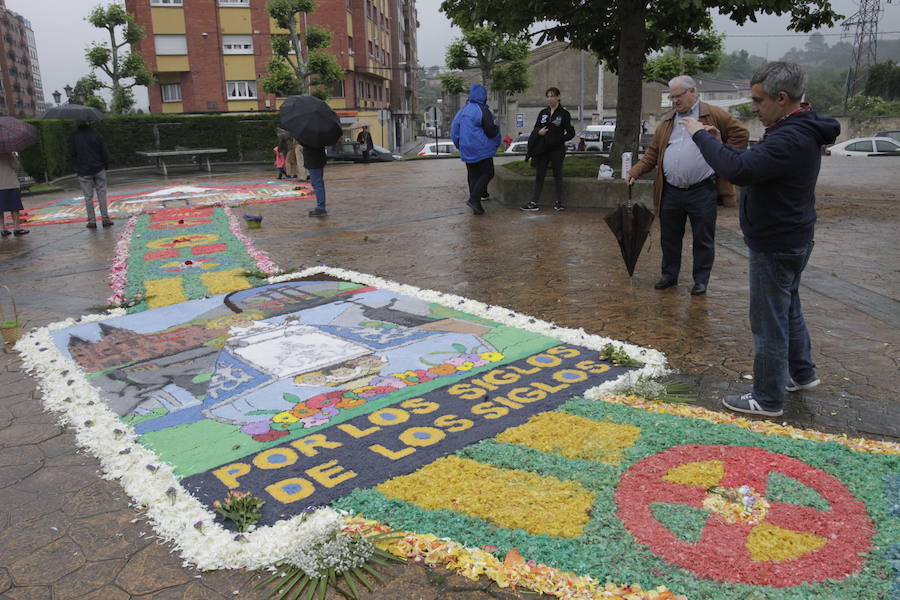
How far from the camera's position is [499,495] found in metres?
2.85

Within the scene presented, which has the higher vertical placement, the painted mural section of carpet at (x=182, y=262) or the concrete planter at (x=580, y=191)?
the concrete planter at (x=580, y=191)

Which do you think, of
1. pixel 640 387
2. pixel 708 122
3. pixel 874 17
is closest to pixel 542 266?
→ pixel 708 122

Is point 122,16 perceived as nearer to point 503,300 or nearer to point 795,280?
point 503,300

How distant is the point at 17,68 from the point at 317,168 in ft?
342

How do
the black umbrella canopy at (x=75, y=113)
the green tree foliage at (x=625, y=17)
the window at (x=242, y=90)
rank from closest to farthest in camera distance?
1. the black umbrella canopy at (x=75, y=113)
2. the green tree foliage at (x=625, y=17)
3. the window at (x=242, y=90)

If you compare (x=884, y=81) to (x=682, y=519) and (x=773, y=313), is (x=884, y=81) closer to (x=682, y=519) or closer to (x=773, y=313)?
(x=773, y=313)

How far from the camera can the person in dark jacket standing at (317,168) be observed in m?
10.9

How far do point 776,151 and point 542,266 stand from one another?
4.08m

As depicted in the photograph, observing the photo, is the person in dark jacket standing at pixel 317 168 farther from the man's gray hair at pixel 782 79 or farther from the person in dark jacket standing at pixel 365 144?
the person in dark jacket standing at pixel 365 144

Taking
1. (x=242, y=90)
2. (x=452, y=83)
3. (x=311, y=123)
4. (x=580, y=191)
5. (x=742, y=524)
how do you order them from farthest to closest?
(x=452, y=83) < (x=242, y=90) < (x=580, y=191) < (x=311, y=123) < (x=742, y=524)

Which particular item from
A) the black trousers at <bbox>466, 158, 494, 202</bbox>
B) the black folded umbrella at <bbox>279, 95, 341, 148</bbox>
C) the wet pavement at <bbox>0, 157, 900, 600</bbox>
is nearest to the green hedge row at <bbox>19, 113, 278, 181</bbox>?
the wet pavement at <bbox>0, 157, 900, 600</bbox>

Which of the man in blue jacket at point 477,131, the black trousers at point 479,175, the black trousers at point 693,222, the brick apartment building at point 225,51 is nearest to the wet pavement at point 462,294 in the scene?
the black trousers at point 693,222

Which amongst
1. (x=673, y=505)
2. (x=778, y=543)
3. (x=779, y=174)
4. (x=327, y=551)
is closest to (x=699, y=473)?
(x=673, y=505)

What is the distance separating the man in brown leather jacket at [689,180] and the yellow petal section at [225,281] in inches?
147
